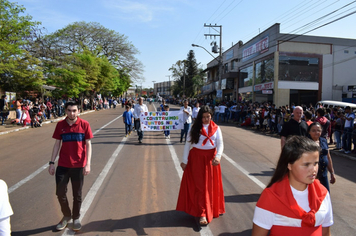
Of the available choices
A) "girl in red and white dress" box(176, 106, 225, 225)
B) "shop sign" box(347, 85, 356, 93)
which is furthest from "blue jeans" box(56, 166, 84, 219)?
"shop sign" box(347, 85, 356, 93)

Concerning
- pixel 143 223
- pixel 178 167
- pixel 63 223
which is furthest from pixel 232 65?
pixel 63 223

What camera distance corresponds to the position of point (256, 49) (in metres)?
33.5

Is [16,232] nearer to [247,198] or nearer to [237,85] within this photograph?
[247,198]

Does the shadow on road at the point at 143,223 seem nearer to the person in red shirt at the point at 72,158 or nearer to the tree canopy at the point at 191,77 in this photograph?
the person in red shirt at the point at 72,158

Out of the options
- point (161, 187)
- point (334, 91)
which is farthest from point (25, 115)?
point (334, 91)

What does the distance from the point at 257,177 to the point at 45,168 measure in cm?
586

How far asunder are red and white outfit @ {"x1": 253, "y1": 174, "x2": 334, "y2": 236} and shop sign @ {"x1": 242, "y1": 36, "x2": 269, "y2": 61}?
30.3 metres

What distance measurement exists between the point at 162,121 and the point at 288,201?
12.3 m

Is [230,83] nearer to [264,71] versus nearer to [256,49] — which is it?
[256,49]

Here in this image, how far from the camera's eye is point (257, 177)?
7.23m

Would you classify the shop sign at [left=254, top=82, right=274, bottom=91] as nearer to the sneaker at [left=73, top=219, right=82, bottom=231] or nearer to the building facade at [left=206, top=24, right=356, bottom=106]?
the building facade at [left=206, top=24, right=356, bottom=106]

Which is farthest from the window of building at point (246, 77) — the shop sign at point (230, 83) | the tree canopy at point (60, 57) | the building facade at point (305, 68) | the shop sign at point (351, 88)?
the tree canopy at point (60, 57)

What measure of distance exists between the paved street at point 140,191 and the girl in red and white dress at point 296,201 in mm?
2269

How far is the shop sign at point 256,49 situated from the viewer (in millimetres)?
30756
